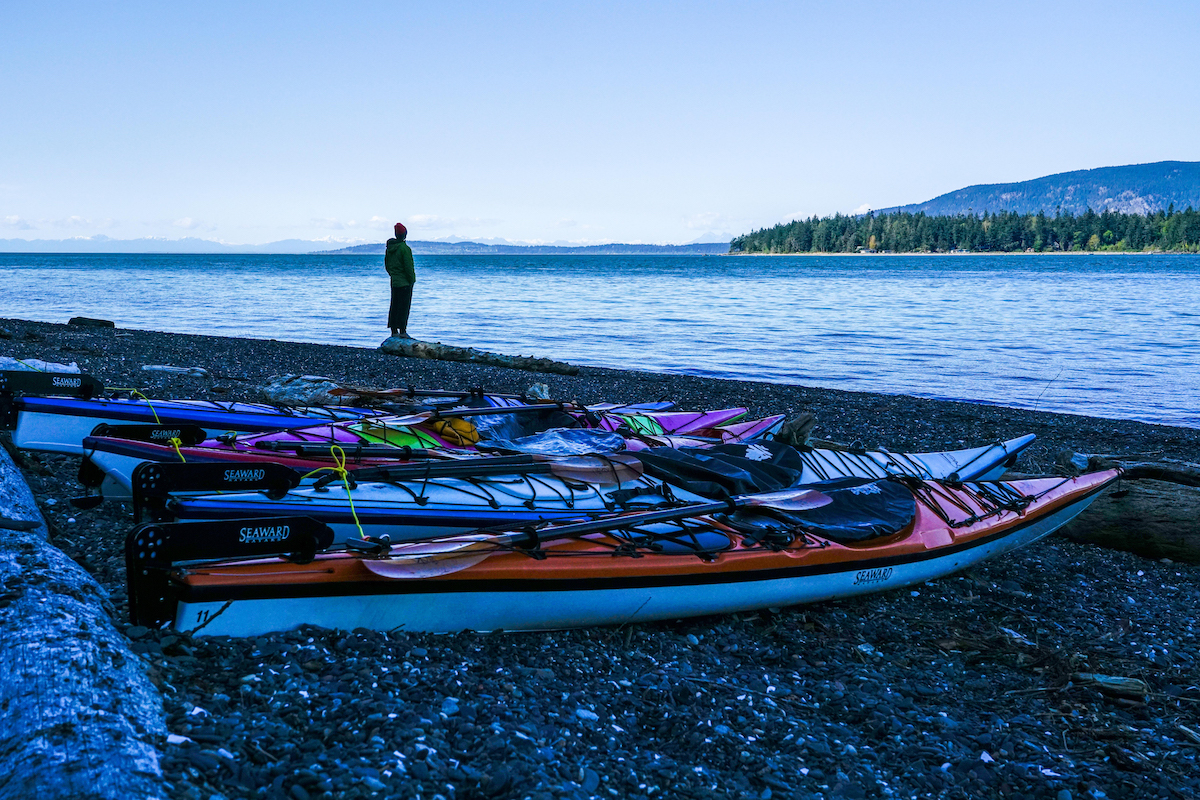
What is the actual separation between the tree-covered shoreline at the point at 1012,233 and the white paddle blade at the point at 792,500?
159200mm

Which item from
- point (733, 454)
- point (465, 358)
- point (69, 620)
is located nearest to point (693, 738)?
point (69, 620)

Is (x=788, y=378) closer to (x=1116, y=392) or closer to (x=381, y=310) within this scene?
(x=1116, y=392)

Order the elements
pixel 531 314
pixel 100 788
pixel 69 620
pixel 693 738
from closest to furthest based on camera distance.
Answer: pixel 100 788
pixel 69 620
pixel 693 738
pixel 531 314

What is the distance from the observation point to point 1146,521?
610cm

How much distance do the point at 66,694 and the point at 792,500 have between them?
4.33 m

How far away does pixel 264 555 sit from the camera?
3.45 meters

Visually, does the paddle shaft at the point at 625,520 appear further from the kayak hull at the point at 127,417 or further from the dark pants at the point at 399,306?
the dark pants at the point at 399,306

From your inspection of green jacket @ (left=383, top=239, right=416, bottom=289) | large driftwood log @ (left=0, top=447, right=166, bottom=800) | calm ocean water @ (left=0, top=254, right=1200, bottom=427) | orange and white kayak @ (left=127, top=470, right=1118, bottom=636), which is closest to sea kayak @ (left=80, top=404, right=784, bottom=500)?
orange and white kayak @ (left=127, top=470, right=1118, bottom=636)

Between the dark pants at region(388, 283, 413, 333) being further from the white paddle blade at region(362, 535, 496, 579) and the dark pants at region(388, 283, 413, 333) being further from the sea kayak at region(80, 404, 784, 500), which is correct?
the white paddle blade at region(362, 535, 496, 579)

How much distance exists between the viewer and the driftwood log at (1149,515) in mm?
5949

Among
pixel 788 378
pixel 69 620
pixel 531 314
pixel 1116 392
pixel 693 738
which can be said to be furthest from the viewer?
pixel 531 314

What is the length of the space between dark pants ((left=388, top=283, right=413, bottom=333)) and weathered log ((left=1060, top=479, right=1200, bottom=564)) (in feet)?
40.6

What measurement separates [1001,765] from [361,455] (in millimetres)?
4532

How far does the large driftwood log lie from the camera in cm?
193
